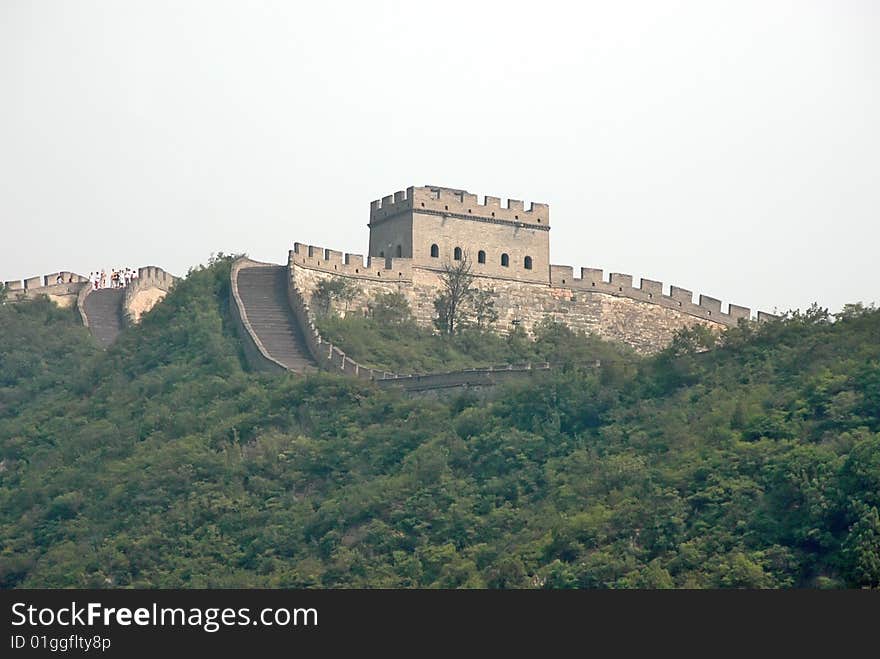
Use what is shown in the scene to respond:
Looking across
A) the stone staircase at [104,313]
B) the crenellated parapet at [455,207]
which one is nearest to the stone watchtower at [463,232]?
the crenellated parapet at [455,207]

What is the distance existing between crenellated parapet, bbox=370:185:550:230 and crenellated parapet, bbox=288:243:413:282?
1.88 m

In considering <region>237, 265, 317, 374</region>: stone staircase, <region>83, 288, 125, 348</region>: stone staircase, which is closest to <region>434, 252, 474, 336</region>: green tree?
<region>237, 265, 317, 374</region>: stone staircase

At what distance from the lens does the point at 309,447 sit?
60.0 meters

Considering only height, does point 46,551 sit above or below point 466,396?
below

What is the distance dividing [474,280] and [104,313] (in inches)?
573

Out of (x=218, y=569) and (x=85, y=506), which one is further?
(x=85, y=506)

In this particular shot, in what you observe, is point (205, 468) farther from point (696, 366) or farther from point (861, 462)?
point (861, 462)

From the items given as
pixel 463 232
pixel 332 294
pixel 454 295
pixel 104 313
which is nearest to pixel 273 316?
pixel 332 294

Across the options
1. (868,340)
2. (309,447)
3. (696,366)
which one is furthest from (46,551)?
(868,340)

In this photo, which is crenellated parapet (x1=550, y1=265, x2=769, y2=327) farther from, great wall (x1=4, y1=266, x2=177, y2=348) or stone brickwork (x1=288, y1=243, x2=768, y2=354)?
great wall (x1=4, y1=266, x2=177, y2=348)

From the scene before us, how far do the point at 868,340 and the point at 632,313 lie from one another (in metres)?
16.7

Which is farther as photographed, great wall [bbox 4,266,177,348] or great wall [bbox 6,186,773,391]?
great wall [bbox 4,266,177,348]

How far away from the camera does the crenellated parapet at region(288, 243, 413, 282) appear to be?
2739 inches

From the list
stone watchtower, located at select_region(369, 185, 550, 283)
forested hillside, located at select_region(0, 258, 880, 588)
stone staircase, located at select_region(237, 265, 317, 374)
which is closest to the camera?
forested hillside, located at select_region(0, 258, 880, 588)
